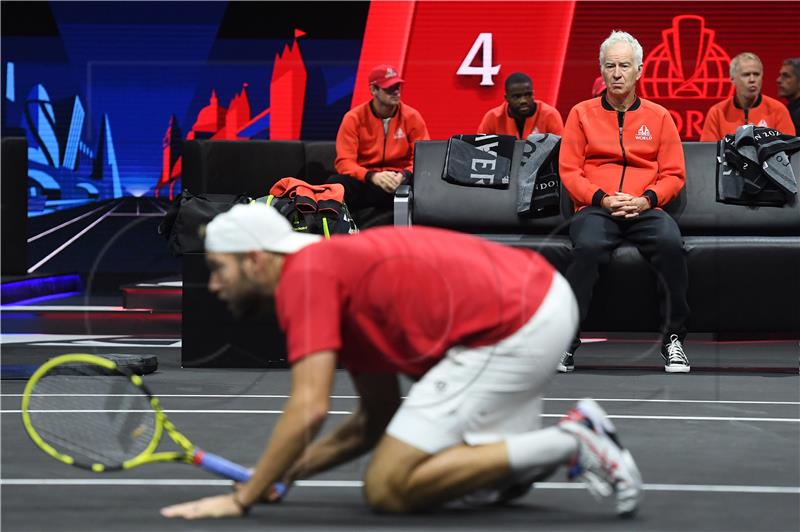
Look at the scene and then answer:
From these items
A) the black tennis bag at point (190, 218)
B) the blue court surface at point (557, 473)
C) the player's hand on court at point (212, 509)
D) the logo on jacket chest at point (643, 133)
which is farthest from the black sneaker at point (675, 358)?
the player's hand on court at point (212, 509)

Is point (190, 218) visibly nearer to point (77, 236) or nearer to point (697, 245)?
point (697, 245)

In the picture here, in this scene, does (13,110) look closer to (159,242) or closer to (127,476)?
(159,242)

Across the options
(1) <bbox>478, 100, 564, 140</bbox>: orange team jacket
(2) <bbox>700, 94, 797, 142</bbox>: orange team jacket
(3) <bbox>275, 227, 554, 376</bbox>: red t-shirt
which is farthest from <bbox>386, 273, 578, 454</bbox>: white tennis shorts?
(2) <bbox>700, 94, 797, 142</bbox>: orange team jacket

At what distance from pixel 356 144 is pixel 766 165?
8.10 feet

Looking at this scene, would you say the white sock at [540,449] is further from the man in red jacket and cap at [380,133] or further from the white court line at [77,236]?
the white court line at [77,236]

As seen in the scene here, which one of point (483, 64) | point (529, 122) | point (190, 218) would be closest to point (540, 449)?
point (190, 218)

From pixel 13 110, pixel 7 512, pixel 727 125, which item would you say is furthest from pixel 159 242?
pixel 7 512

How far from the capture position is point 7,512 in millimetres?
3947

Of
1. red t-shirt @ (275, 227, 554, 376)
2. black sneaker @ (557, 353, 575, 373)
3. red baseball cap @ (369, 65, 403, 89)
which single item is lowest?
→ black sneaker @ (557, 353, 575, 373)

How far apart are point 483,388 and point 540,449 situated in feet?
0.76

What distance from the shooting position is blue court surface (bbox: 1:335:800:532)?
3830 mm

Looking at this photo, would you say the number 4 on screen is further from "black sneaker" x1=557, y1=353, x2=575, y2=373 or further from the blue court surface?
"black sneaker" x1=557, y1=353, x2=575, y2=373

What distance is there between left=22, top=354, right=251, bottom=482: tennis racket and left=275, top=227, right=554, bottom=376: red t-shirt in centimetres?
43

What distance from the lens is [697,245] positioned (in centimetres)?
734
